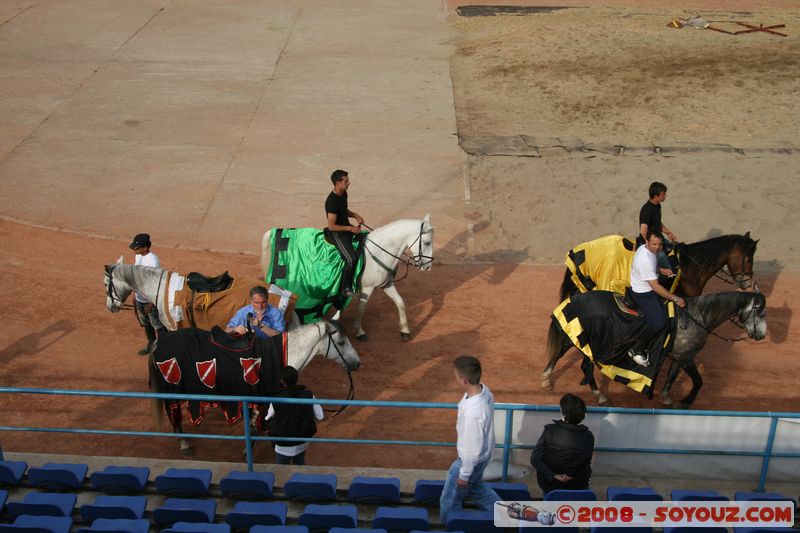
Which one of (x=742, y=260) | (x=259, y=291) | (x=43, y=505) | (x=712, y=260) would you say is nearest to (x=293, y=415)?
(x=259, y=291)

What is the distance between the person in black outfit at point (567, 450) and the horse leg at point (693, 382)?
3.76m

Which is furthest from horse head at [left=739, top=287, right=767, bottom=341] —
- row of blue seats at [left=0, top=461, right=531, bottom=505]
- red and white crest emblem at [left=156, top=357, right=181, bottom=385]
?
red and white crest emblem at [left=156, top=357, right=181, bottom=385]

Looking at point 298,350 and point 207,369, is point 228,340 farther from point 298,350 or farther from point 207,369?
point 298,350

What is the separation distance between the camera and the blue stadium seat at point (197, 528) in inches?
275

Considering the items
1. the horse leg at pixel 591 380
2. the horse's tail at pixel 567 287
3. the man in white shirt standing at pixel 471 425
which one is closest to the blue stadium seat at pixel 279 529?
the man in white shirt standing at pixel 471 425

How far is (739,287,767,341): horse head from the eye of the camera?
10422 millimetres

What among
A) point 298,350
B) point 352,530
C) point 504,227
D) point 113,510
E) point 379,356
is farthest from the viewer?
point 504,227

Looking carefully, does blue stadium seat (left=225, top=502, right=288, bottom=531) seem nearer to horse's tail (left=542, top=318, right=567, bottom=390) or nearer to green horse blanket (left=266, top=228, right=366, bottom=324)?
green horse blanket (left=266, top=228, right=366, bottom=324)

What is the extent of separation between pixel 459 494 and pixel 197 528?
2.42 m

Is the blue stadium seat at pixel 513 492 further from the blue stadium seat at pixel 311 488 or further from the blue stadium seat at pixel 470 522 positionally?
the blue stadium seat at pixel 311 488

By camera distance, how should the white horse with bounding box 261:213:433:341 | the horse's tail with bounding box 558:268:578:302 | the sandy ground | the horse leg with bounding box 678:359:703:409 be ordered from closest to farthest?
the horse leg with bounding box 678:359:703:409 → the sandy ground → the white horse with bounding box 261:213:433:341 → the horse's tail with bounding box 558:268:578:302

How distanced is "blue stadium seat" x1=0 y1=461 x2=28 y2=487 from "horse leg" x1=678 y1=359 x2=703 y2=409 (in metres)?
8.41

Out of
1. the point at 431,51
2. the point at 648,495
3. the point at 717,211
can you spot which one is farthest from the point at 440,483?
the point at 431,51

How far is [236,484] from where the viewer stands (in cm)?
802
